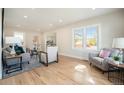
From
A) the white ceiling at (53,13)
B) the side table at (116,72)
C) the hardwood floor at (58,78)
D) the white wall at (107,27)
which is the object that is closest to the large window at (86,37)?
the white wall at (107,27)

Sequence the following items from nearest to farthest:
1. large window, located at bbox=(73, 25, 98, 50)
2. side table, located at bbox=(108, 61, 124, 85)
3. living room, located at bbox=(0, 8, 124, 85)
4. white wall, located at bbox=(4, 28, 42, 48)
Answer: side table, located at bbox=(108, 61, 124, 85)
living room, located at bbox=(0, 8, 124, 85)
large window, located at bbox=(73, 25, 98, 50)
white wall, located at bbox=(4, 28, 42, 48)

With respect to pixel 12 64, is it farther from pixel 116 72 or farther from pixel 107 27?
pixel 107 27

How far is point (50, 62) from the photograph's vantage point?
482cm

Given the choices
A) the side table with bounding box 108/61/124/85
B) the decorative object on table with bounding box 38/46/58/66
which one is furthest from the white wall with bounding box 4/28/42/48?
the side table with bounding box 108/61/124/85

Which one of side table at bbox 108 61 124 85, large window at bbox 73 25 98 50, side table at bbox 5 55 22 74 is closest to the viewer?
side table at bbox 108 61 124 85

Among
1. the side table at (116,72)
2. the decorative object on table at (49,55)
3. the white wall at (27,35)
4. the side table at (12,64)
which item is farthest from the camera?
the white wall at (27,35)

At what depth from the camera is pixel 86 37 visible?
5.68 meters

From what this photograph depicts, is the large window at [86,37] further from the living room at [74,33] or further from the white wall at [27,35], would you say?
the white wall at [27,35]

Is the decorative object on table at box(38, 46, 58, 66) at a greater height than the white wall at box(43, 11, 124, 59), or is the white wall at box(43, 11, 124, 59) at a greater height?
the white wall at box(43, 11, 124, 59)

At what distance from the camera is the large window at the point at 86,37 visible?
5191mm

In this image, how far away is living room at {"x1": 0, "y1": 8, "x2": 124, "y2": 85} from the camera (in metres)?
3.23

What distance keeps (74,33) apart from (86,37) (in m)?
1.09

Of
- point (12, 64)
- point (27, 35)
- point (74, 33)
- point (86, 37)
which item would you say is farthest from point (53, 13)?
point (27, 35)

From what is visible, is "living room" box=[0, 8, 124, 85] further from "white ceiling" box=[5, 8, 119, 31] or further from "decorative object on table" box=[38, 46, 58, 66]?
"decorative object on table" box=[38, 46, 58, 66]
